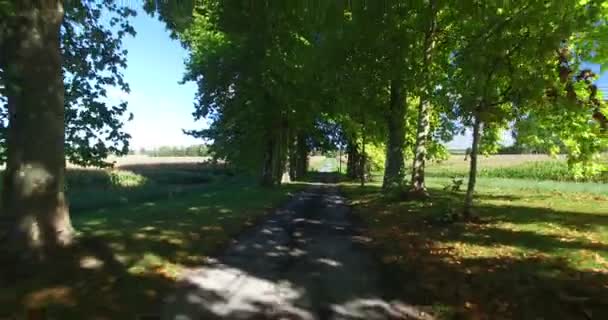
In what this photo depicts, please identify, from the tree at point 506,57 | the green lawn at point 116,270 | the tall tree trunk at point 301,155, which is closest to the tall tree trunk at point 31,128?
the green lawn at point 116,270

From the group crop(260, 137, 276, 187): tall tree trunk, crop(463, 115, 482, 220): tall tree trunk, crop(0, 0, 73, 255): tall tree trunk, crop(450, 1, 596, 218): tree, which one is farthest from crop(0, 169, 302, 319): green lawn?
crop(260, 137, 276, 187): tall tree trunk

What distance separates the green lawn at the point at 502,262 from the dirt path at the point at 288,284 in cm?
64

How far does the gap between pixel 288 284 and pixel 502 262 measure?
401cm

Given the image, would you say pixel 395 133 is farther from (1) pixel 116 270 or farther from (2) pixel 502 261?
(1) pixel 116 270

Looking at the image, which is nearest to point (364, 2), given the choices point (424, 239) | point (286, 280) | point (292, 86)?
point (286, 280)

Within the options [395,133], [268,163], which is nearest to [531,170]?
[268,163]

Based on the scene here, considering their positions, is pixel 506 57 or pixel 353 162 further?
pixel 353 162

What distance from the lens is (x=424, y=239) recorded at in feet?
35.6

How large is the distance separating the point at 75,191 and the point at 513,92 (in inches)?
769

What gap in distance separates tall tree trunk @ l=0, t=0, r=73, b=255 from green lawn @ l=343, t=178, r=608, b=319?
5.62 meters

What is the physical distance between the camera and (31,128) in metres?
6.81

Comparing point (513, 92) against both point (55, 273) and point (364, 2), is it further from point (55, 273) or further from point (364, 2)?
point (55, 273)

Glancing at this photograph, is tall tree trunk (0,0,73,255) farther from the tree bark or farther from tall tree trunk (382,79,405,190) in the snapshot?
the tree bark

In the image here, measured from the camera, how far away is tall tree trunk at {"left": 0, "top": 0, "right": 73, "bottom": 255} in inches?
265
